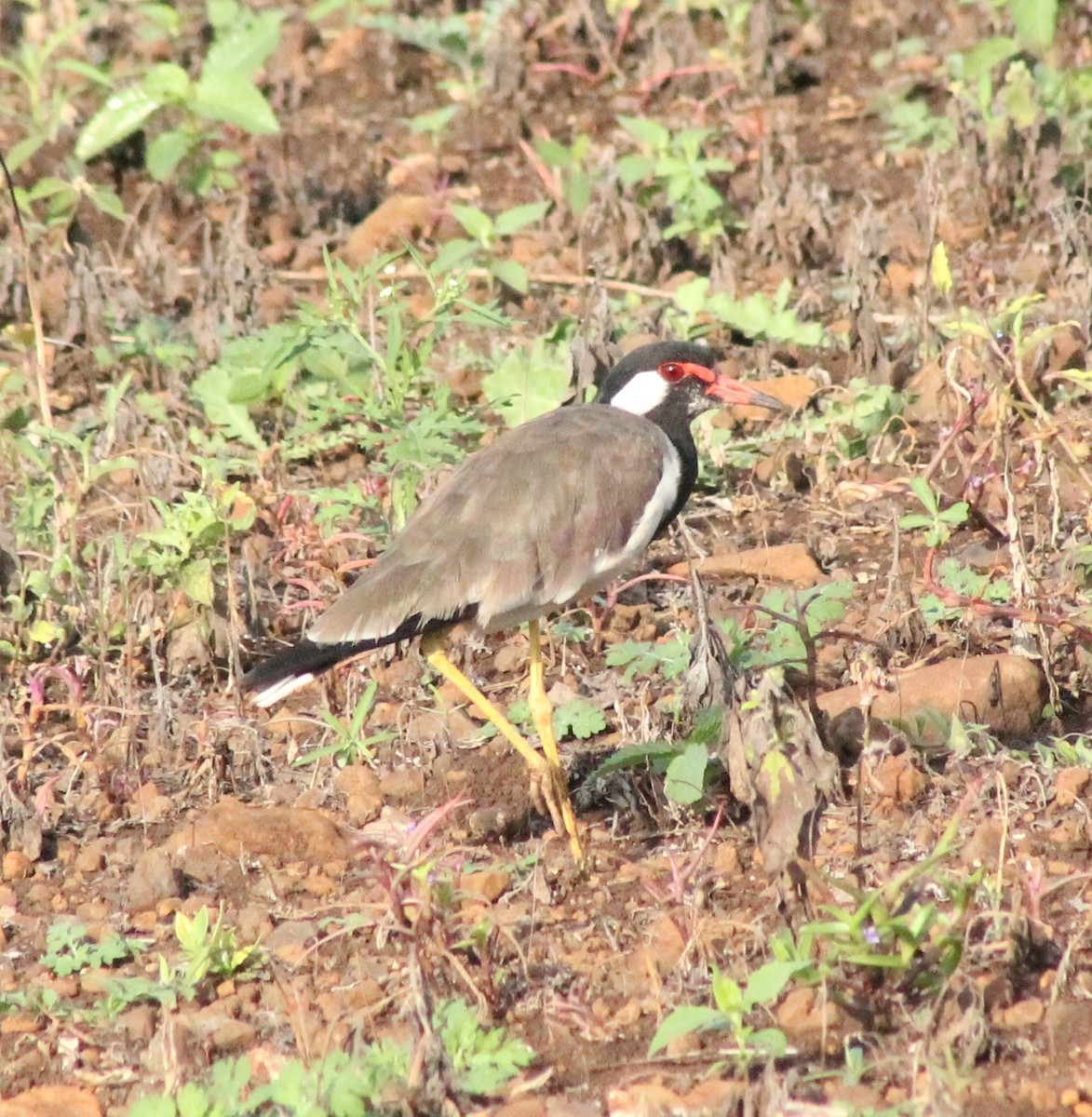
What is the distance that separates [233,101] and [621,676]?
3.51 metres

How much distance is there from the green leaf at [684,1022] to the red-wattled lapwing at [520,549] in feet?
3.40

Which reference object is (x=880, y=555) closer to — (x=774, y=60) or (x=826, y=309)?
(x=826, y=309)

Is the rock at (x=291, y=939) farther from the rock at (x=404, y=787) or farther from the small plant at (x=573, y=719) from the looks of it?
the small plant at (x=573, y=719)

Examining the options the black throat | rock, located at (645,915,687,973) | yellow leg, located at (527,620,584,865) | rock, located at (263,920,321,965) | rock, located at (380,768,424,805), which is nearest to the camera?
rock, located at (645,915,687,973)

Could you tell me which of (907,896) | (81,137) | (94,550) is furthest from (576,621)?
(81,137)

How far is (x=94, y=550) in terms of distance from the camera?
6066mm

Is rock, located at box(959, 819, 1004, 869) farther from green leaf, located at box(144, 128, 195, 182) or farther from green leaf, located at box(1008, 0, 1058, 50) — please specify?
green leaf, located at box(144, 128, 195, 182)

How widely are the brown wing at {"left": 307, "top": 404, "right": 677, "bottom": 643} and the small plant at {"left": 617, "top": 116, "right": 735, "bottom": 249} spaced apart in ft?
8.65

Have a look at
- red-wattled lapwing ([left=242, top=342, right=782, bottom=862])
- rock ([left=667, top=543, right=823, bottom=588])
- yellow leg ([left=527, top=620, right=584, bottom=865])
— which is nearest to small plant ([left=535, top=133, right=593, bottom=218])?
rock ([left=667, top=543, right=823, bottom=588])

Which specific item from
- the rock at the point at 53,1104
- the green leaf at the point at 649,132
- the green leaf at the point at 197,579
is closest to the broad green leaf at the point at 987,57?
the green leaf at the point at 649,132

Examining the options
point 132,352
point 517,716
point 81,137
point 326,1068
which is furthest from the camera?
point 81,137

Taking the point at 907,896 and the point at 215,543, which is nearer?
the point at 907,896

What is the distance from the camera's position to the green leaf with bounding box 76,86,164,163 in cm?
812

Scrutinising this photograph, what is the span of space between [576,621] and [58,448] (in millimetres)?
1709
